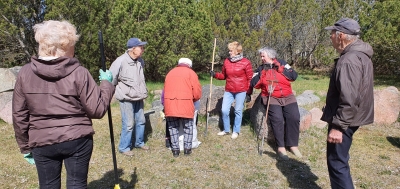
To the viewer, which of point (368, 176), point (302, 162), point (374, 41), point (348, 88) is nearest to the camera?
point (348, 88)

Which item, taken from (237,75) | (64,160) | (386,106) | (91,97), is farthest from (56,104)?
(386,106)

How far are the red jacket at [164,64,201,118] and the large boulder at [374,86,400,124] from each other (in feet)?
14.3

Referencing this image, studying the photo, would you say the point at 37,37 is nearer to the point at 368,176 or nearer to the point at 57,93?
the point at 57,93

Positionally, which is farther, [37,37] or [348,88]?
[348,88]

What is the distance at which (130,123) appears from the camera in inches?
195

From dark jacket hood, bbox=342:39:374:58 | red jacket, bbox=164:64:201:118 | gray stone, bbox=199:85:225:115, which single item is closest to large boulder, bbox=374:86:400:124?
gray stone, bbox=199:85:225:115

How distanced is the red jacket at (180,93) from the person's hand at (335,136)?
2367 mm

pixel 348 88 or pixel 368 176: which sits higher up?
pixel 348 88

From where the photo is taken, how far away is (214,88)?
7.36 meters

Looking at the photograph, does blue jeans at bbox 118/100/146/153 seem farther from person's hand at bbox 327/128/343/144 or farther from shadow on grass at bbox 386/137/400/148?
shadow on grass at bbox 386/137/400/148

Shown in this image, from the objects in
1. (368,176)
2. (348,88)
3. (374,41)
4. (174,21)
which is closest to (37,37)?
(348,88)

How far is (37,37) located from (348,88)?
256 centimetres

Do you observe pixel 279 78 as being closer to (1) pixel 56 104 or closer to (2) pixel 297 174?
(2) pixel 297 174

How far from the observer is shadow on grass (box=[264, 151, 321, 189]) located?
415 cm
